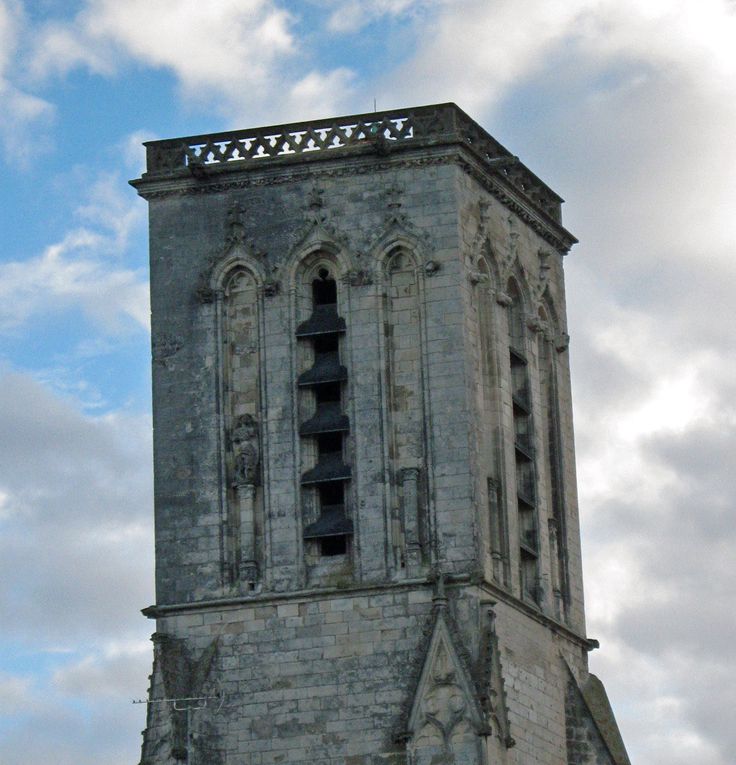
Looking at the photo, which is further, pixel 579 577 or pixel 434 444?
pixel 579 577

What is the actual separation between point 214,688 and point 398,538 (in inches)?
146

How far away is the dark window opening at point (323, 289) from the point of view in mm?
56531

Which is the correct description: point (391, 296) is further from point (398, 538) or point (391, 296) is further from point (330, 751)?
point (330, 751)

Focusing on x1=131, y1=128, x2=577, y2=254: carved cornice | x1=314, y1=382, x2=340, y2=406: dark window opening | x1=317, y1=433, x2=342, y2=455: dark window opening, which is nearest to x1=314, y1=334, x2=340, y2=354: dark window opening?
x1=314, y1=382, x2=340, y2=406: dark window opening

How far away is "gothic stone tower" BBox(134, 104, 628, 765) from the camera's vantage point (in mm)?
54094

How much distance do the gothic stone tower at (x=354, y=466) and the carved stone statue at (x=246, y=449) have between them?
0.04 meters

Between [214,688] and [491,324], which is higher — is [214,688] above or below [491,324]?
below

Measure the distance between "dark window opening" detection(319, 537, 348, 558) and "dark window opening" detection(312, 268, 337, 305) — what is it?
13.1ft

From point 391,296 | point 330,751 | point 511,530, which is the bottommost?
point 330,751

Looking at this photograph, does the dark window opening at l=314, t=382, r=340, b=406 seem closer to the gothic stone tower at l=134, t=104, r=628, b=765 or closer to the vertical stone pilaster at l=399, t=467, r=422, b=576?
the gothic stone tower at l=134, t=104, r=628, b=765

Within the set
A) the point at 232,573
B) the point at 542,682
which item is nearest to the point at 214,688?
the point at 232,573

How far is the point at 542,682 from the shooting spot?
5609 centimetres

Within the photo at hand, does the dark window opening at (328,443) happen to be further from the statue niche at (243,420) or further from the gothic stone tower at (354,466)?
the statue niche at (243,420)

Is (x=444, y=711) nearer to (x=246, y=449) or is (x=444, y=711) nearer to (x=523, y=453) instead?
(x=246, y=449)
